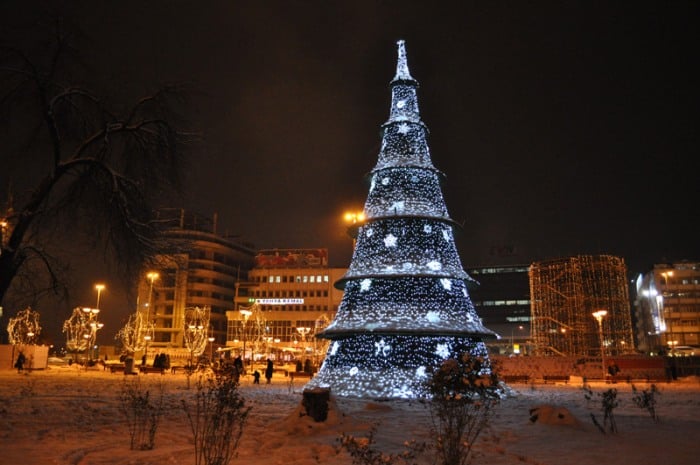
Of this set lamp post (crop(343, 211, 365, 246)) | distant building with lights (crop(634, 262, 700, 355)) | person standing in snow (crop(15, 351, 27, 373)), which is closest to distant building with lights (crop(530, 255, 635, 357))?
distant building with lights (crop(634, 262, 700, 355))

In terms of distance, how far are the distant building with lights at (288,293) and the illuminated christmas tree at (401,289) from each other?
75767 millimetres

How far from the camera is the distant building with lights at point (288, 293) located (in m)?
101


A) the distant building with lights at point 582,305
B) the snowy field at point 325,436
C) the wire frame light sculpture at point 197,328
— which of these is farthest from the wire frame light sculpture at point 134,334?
the distant building with lights at point 582,305

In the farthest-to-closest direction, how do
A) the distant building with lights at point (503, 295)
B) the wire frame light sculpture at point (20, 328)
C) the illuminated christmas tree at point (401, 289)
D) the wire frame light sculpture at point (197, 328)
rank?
the distant building with lights at point (503, 295) < the wire frame light sculpture at point (197, 328) < the wire frame light sculpture at point (20, 328) < the illuminated christmas tree at point (401, 289)

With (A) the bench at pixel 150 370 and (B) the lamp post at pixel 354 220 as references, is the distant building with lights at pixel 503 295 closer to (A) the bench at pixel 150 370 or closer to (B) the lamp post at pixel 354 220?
(A) the bench at pixel 150 370

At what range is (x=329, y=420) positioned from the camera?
1180cm

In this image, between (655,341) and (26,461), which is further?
(655,341)

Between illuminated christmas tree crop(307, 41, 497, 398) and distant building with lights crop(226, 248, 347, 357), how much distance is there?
75.8m

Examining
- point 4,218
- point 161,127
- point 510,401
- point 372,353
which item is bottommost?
point 510,401

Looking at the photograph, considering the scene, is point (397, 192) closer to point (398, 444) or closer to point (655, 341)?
point (398, 444)

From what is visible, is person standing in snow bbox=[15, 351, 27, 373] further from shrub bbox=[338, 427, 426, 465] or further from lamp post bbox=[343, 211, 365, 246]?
shrub bbox=[338, 427, 426, 465]

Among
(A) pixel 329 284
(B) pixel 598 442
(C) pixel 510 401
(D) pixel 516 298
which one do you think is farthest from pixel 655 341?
(B) pixel 598 442

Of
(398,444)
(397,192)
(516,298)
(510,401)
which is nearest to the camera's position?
(398,444)

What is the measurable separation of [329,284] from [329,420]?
90759 millimetres
